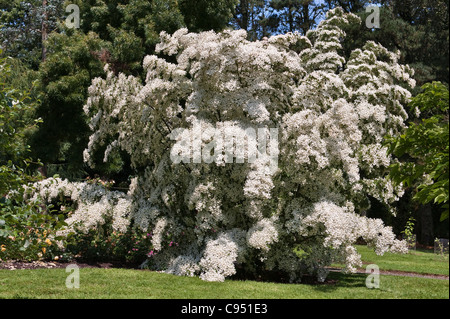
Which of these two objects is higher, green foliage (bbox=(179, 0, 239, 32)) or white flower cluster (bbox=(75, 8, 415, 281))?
green foliage (bbox=(179, 0, 239, 32))

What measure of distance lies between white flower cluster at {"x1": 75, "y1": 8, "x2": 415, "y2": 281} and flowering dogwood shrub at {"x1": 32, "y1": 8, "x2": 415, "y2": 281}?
0.02m

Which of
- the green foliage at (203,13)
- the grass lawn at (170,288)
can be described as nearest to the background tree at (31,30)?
the green foliage at (203,13)

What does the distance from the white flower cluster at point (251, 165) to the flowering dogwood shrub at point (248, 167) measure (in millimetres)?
22

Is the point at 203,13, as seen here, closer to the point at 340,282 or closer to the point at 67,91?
the point at 67,91

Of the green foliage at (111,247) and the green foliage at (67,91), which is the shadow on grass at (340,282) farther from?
the green foliage at (67,91)

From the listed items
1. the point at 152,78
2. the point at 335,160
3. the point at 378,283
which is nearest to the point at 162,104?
the point at 152,78

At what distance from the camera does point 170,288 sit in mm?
7648

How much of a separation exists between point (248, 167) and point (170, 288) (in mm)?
2435

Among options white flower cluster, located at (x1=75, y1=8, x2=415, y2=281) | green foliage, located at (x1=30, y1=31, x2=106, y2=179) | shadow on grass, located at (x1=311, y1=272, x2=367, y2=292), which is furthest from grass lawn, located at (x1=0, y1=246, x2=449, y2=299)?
green foliage, located at (x1=30, y1=31, x2=106, y2=179)

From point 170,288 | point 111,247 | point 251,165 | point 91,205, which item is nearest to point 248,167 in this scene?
point 251,165

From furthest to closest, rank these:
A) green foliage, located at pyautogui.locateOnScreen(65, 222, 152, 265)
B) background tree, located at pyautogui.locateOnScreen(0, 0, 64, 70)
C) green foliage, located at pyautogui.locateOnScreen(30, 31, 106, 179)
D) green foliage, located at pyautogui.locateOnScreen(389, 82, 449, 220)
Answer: background tree, located at pyautogui.locateOnScreen(0, 0, 64, 70) → green foliage, located at pyautogui.locateOnScreen(30, 31, 106, 179) → green foliage, located at pyautogui.locateOnScreen(65, 222, 152, 265) → green foliage, located at pyautogui.locateOnScreen(389, 82, 449, 220)

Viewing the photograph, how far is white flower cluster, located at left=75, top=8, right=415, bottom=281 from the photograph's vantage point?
8273mm

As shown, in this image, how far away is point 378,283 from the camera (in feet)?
29.2

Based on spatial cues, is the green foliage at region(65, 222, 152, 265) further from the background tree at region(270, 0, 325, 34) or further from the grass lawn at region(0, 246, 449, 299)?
the background tree at region(270, 0, 325, 34)
